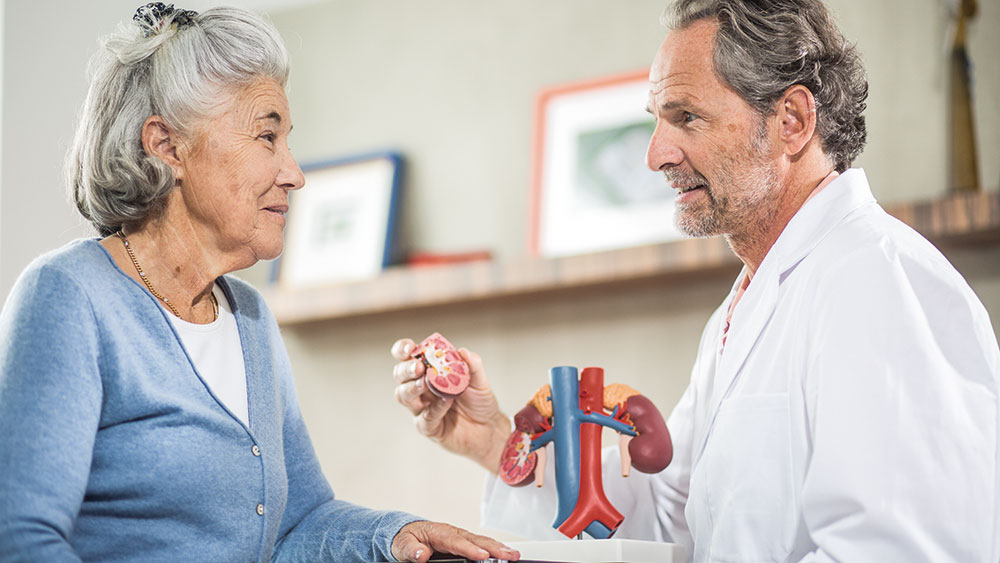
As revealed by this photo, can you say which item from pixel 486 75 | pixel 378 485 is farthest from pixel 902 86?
pixel 378 485

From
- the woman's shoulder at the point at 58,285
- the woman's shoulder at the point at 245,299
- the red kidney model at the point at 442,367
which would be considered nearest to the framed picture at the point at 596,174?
the red kidney model at the point at 442,367

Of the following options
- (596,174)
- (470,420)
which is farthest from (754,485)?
(596,174)

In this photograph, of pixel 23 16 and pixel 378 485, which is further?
pixel 378 485

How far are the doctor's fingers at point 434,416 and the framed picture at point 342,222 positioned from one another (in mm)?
1416

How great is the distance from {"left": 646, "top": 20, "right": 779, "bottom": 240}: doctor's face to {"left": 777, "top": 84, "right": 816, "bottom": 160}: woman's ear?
0.03 meters

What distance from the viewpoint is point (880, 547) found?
1.19 m

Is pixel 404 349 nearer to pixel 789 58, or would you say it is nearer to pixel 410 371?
pixel 410 371

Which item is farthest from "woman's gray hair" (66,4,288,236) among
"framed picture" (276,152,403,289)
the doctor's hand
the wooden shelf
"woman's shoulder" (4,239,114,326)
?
"framed picture" (276,152,403,289)

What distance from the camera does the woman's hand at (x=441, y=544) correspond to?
4.25 feet

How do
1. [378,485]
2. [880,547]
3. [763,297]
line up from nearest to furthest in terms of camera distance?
[880,547] → [763,297] → [378,485]

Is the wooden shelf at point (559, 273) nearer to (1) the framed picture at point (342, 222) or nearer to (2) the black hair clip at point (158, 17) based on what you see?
(1) the framed picture at point (342, 222)

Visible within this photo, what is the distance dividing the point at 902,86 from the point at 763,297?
4.58ft

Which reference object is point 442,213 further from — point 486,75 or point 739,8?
point 739,8

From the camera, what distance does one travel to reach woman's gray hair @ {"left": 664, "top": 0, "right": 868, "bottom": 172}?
1614mm
